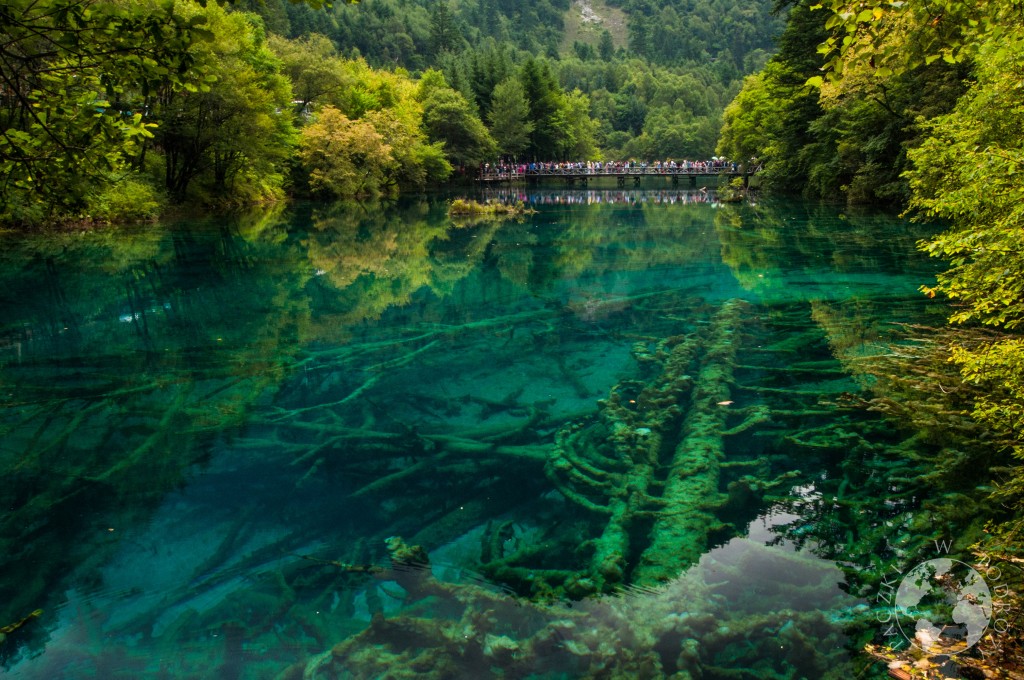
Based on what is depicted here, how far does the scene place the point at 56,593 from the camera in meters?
4.48

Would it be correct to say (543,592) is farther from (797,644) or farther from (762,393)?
(762,393)

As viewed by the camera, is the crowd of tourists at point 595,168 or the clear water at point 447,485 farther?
the crowd of tourists at point 595,168

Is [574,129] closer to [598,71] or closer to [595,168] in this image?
[595,168]

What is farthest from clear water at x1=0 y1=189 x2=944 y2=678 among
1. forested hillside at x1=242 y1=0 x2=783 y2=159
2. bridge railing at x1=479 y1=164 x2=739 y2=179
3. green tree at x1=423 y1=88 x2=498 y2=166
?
forested hillside at x1=242 y1=0 x2=783 y2=159

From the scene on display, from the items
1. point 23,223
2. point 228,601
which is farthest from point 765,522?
point 23,223

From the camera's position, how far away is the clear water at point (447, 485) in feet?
13.2

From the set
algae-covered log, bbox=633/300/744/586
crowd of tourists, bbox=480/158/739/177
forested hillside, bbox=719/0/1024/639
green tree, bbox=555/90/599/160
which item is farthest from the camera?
green tree, bbox=555/90/599/160

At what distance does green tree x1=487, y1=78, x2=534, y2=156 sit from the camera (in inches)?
2744

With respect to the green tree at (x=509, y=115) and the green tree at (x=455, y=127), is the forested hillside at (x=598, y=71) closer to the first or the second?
the green tree at (x=509, y=115)

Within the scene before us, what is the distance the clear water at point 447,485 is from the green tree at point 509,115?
6048 centimetres
